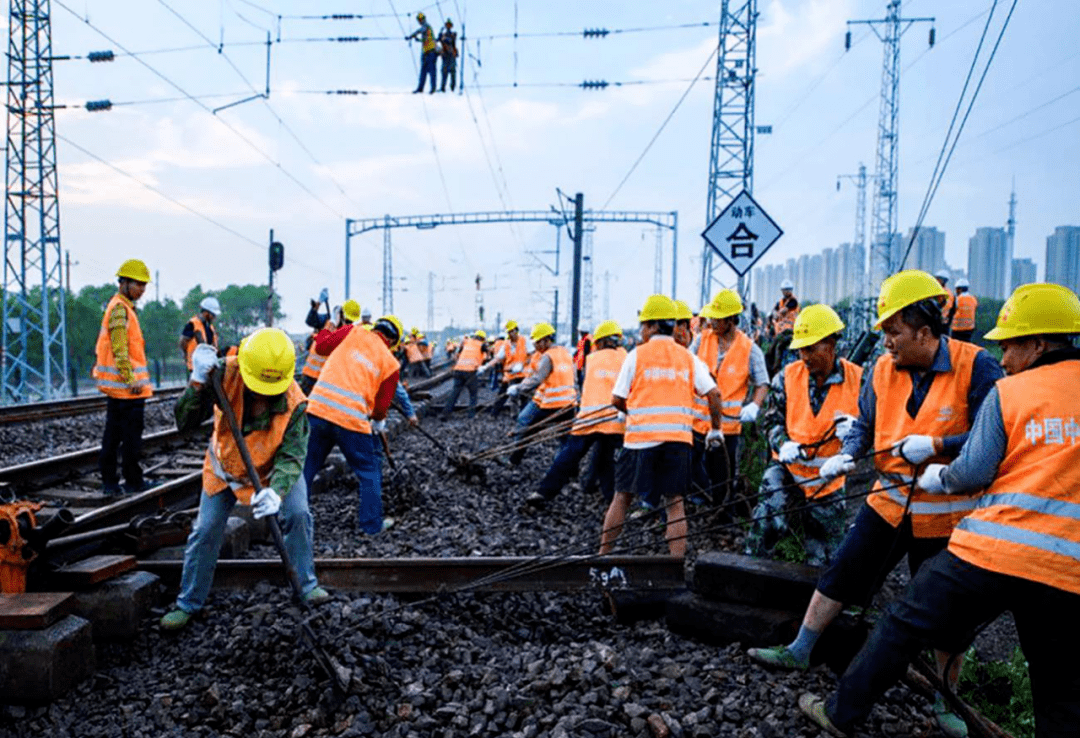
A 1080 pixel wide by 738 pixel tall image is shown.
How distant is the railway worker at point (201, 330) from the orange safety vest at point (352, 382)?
248 centimetres

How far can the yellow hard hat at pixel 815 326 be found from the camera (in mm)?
4316

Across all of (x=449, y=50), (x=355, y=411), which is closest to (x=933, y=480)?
(x=355, y=411)

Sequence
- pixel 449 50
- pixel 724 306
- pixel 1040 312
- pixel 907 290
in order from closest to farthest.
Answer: pixel 1040 312 → pixel 907 290 → pixel 724 306 → pixel 449 50

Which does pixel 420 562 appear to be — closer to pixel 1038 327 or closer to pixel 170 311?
pixel 1038 327

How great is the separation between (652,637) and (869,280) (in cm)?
2537

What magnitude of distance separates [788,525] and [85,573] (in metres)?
4.28

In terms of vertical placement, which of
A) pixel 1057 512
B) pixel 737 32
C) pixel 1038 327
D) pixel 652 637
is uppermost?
pixel 737 32

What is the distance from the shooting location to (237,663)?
3.83m

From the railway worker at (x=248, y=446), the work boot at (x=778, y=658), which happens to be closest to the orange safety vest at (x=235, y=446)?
the railway worker at (x=248, y=446)

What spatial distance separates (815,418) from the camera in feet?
14.7

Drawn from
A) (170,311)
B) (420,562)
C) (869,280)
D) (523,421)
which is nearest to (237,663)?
(420,562)

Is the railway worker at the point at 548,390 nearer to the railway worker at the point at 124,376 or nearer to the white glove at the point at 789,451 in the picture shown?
the railway worker at the point at 124,376

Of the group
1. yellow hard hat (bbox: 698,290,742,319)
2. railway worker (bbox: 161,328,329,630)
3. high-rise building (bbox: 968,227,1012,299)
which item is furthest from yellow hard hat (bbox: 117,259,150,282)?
high-rise building (bbox: 968,227,1012,299)

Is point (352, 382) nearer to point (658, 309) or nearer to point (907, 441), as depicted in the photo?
point (658, 309)
